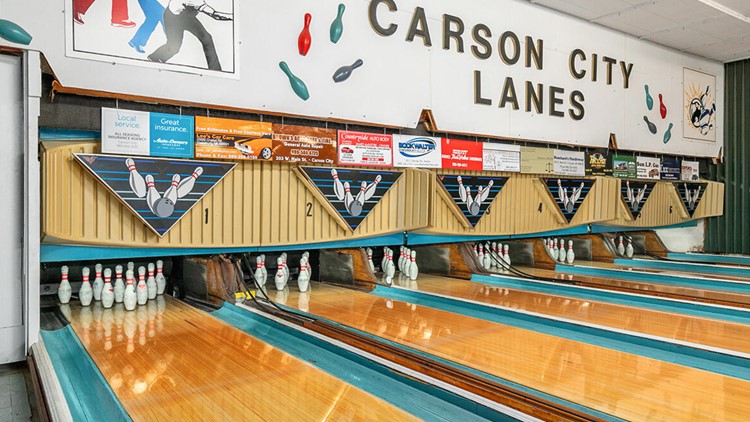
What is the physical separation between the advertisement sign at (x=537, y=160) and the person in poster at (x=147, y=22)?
3.51 meters

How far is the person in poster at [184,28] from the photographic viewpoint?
137 inches

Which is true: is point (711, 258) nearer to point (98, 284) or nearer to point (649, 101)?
point (649, 101)

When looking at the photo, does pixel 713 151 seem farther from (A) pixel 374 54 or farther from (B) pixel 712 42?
(A) pixel 374 54

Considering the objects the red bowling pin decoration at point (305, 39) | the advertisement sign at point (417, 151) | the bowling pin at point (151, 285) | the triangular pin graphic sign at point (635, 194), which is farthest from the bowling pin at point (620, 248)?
the bowling pin at point (151, 285)

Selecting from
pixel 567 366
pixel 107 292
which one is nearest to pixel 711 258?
pixel 567 366

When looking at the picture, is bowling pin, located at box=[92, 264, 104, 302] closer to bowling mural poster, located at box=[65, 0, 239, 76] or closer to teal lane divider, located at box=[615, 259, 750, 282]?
bowling mural poster, located at box=[65, 0, 239, 76]

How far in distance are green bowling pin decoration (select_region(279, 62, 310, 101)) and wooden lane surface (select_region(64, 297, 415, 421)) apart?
5.88 ft

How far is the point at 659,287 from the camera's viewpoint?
166 inches

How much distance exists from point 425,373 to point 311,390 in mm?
450

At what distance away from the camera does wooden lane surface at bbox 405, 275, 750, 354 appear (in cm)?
272

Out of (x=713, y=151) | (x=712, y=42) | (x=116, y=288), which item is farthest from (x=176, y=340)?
(x=713, y=151)

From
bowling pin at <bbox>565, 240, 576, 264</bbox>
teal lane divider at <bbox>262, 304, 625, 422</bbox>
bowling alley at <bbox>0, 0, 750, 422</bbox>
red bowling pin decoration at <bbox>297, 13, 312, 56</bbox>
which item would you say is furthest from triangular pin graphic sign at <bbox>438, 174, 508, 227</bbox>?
teal lane divider at <bbox>262, 304, 625, 422</bbox>

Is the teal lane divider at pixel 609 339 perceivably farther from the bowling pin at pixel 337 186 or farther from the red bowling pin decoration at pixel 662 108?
the red bowling pin decoration at pixel 662 108

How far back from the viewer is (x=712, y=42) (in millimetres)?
6836
